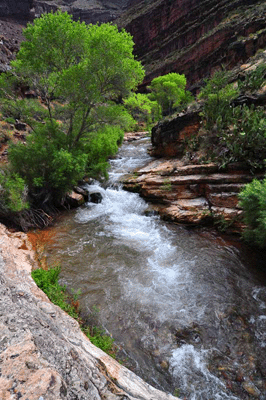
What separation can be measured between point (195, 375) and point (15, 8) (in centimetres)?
8076

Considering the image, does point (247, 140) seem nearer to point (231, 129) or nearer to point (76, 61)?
point (231, 129)

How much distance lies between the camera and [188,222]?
357 inches

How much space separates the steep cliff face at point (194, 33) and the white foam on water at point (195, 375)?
120 ft

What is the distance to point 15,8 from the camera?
168 ft

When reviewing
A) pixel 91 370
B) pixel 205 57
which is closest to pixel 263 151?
pixel 91 370

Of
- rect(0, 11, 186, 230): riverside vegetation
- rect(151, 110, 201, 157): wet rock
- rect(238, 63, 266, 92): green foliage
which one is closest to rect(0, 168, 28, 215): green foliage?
rect(0, 11, 186, 230): riverside vegetation


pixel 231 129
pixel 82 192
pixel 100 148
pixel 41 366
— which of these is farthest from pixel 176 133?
pixel 41 366

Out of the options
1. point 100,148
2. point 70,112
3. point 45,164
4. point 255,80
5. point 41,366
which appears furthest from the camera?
point 100,148

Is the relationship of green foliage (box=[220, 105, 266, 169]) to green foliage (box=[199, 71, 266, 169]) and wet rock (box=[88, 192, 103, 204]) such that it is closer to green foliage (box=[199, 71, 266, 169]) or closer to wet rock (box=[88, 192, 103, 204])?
green foliage (box=[199, 71, 266, 169])

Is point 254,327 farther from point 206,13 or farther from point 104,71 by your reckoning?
point 206,13

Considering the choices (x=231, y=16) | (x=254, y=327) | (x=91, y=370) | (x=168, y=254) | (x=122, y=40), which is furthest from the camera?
(x=231, y=16)

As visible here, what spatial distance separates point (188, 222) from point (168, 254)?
7.98 feet

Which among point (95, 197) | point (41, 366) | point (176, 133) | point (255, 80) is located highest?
point (255, 80)

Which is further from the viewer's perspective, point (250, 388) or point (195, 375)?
point (195, 375)
